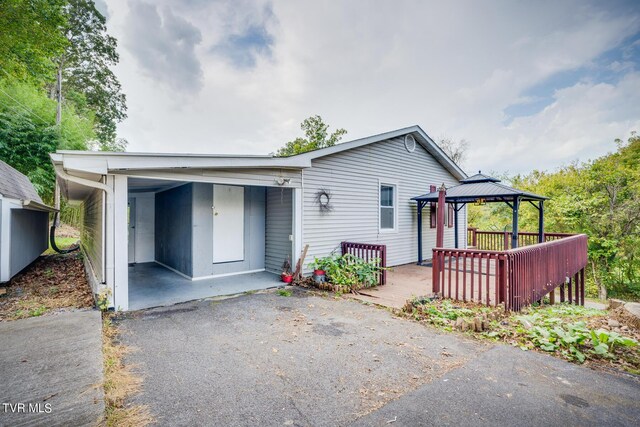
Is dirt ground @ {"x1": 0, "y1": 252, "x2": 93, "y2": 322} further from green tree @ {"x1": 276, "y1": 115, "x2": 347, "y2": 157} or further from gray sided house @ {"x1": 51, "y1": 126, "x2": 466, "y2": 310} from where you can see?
green tree @ {"x1": 276, "y1": 115, "x2": 347, "y2": 157}

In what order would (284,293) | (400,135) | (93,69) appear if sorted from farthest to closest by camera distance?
(93,69) < (400,135) < (284,293)

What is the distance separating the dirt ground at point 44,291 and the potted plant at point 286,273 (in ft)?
11.1

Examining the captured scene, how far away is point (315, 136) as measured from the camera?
22.4m

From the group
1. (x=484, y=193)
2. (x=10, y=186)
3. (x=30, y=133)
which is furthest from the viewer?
(x=30, y=133)

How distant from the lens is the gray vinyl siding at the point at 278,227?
22.5 feet

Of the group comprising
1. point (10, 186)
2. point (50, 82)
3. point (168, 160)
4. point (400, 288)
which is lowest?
point (400, 288)

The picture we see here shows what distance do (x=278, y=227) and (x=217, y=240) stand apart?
4.70 ft

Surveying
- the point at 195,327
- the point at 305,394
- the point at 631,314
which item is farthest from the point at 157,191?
the point at 631,314

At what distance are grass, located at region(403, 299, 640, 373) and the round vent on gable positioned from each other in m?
5.51

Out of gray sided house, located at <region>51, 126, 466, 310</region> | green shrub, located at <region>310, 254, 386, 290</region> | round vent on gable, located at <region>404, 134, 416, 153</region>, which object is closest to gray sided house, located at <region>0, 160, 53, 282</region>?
gray sided house, located at <region>51, 126, 466, 310</region>

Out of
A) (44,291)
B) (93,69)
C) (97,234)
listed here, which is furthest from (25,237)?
(93,69)

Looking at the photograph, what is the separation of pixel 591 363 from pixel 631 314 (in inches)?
80.7

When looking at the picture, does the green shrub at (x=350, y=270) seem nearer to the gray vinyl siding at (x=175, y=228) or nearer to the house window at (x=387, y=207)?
the house window at (x=387, y=207)

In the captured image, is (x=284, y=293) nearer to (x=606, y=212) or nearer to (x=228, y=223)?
(x=228, y=223)
